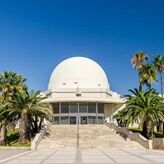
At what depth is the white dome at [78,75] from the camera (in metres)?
65.1

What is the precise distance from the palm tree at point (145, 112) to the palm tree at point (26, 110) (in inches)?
380

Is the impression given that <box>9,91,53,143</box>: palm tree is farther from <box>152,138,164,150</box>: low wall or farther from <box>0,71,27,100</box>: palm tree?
<box>152,138,164,150</box>: low wall

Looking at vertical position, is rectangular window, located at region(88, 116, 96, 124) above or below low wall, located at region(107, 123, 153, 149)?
above

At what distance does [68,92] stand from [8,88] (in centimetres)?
1853

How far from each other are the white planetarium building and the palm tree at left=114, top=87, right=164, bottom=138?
61.7 feet

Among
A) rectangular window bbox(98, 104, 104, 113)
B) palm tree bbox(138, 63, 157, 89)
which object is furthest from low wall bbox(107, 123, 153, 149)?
rectangular window bbox(98, 104, 104, 113)

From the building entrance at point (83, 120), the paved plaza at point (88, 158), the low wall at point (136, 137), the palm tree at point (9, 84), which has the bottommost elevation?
the paved plaza at point (88, 158)

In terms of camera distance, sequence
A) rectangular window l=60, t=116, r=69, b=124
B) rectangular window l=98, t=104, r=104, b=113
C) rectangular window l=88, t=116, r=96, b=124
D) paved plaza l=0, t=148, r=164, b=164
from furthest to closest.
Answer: rectangular window l=98, t=104, r=104, b=113
rectangular window l=88, t=116, r=96, b=124
rectangular window l=60, t=116, r=69, b=124
paved plaza l=0, t=148, r=164, b=164

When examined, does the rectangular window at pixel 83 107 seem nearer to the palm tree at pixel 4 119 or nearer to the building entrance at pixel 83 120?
the building entrance at pixel 83 120

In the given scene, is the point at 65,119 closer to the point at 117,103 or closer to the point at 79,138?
the point at 117,103

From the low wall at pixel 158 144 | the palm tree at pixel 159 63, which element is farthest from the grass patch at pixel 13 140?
the palm tree at pixel 159 63

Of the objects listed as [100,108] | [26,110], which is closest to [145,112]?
[26,110]

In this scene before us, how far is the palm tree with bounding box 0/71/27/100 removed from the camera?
149 feet

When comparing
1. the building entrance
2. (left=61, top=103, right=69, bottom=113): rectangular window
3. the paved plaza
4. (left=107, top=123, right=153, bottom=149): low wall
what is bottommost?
the paved plaza
